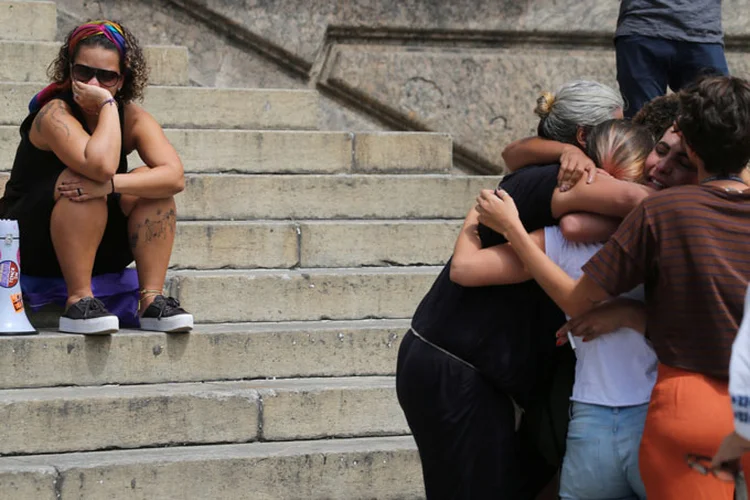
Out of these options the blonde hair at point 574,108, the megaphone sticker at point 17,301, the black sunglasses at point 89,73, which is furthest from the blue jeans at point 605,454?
the black sunglasses at point 89,73

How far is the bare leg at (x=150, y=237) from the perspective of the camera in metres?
4.34

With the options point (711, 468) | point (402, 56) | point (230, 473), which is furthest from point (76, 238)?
point (402, 56)

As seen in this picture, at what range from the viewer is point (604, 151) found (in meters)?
2.71

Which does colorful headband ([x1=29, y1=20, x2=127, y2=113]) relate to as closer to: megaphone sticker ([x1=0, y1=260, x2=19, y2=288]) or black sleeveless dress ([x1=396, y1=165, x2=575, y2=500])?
megaphone sticker ([x1=0, y1=260, x2=19, y2=288])

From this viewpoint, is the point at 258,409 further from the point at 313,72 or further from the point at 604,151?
the point at 313,72

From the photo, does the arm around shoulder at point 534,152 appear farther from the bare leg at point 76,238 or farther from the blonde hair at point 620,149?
the bare leg at point 76,238

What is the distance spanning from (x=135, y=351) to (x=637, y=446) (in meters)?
2.14

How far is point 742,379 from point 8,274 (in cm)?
284

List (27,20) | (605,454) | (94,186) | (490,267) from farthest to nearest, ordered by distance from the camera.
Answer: (27,20), (94,186), (490,267), (605,454)

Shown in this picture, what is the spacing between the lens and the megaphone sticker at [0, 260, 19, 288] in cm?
410

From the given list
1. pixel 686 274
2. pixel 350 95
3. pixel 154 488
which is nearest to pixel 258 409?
pixel 154 488

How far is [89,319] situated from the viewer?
13.4ft

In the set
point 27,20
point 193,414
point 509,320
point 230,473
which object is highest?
point 27,20

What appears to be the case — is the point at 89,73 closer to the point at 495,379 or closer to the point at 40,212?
the point at 40,212
